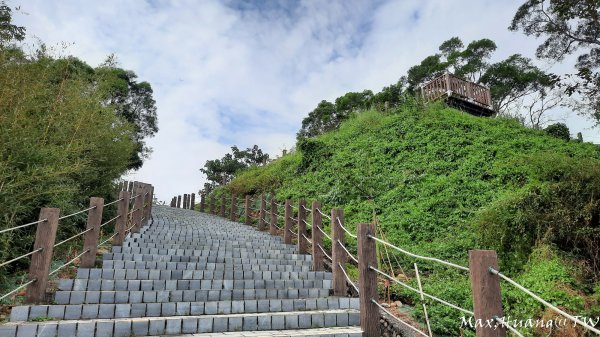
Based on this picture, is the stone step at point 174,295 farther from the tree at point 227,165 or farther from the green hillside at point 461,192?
the tree at point 227,165

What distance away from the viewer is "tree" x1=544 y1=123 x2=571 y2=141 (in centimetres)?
1443

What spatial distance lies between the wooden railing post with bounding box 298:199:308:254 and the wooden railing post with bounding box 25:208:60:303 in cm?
421

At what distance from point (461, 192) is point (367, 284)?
6.07 m

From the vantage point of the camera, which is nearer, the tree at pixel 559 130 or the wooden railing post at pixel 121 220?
the wooden railing post at pixel 121 220

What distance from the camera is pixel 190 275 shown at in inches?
209

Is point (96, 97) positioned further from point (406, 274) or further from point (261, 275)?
point (406, 274)

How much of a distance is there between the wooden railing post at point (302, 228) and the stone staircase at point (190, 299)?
1.44 ft

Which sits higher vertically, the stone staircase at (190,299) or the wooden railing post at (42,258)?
the wooden railing post at (42,258)

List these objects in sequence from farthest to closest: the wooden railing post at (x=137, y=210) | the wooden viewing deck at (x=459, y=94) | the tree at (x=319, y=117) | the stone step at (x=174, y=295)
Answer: the tree at (x=319, y=117) → the wooden viewing deck at (x=459, y=94) → the wooden railing post at (x=137, y=210) → the stone step at (x=174, y=295)

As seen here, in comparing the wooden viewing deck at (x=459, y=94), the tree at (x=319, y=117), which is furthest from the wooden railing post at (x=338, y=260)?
the tree at (x=319, y=117)

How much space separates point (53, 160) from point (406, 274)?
539 centimetres

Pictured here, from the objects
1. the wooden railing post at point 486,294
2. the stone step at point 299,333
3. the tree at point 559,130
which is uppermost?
the tree at point 559,130

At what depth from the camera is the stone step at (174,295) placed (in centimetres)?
413

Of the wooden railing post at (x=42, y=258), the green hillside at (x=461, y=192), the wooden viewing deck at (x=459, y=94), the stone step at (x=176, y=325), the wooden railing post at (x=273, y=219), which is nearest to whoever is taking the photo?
the stone step at (x=176, y=325)
